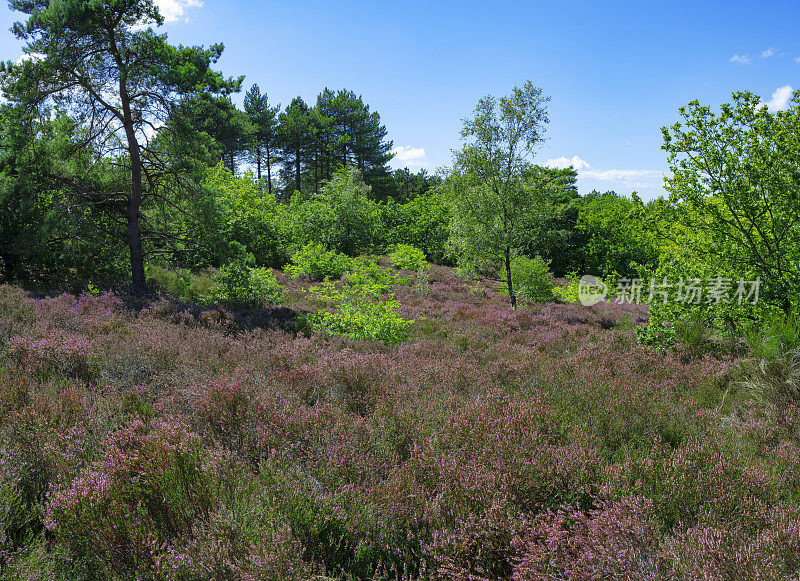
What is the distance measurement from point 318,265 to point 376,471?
14765 millimetres

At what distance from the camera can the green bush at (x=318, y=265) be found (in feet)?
55.6

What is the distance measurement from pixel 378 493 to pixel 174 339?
4890mm

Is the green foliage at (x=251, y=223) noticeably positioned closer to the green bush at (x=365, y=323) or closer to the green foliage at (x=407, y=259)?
the green foliage at (x=407, y=259)

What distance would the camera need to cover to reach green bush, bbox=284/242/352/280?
1695cm

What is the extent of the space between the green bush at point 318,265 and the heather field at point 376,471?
37.6 ft

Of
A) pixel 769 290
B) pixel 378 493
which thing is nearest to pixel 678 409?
pixel 378 493

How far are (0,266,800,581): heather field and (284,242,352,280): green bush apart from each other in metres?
11.5

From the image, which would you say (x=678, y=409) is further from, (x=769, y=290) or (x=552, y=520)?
(x=769, y=290)

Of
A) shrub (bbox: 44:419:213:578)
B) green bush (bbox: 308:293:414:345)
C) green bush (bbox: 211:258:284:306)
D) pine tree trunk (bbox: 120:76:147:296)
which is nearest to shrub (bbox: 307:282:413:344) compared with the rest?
green bush (bbox: 308:293:414:345)

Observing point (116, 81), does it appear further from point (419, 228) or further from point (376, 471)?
point (419, 228)

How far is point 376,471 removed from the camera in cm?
294

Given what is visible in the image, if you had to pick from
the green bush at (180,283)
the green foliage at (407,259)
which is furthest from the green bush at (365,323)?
the green foliage at (407,259)

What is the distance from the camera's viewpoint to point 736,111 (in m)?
6.83

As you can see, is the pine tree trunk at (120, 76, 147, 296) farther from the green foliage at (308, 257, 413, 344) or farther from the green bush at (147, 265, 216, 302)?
the green foliage at (308, 257, 413, 344)
